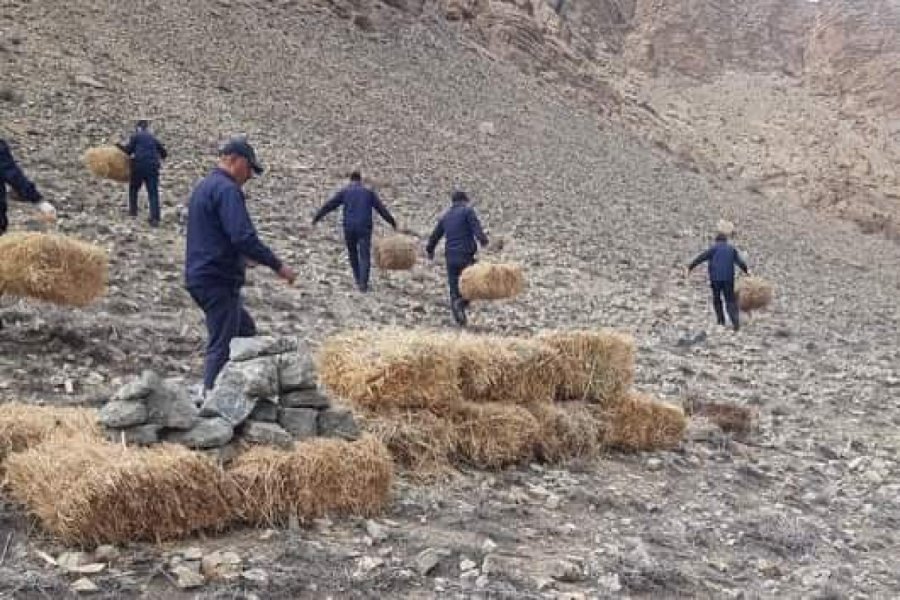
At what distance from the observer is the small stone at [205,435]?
207 inches

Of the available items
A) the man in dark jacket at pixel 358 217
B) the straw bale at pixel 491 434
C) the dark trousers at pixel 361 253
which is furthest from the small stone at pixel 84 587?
the dark trousers at pixel 361 253

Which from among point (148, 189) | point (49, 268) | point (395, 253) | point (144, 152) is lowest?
point (395, 253)

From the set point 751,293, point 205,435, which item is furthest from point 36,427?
point 751,293

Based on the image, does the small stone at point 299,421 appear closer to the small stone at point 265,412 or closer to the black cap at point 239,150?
the small stone at point 265,412

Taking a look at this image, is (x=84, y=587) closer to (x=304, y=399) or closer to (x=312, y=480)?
(x=312, y=480)

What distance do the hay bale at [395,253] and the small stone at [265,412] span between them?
9212mm

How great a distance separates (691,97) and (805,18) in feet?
44.9

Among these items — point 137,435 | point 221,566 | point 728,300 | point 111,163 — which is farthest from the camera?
point 728,300

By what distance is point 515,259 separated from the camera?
1914cm

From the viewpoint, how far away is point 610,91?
1801 inches

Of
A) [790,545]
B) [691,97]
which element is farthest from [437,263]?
[691,97]

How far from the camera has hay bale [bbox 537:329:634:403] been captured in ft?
24.8

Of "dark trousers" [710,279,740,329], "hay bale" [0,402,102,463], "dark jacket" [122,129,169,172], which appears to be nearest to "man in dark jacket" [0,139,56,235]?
"hay bale" [0,402,102,463]

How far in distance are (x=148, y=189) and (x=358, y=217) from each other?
3.52 m
